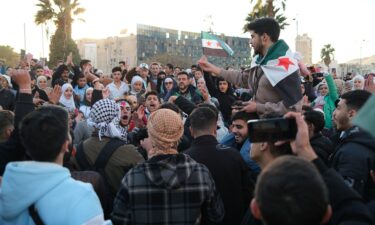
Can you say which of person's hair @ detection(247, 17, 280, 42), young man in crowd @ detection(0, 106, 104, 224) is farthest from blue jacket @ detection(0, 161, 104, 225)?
person's hair @ detection(247, 17, 280, 42)

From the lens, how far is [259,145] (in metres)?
2.71

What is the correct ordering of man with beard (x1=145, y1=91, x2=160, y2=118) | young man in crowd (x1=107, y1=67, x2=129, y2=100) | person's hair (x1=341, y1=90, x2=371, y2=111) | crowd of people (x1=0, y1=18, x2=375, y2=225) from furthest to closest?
young man in crowd (x1=107, y1=67, x2=129, y2=100) → man with beard (x1=145, y1=91, x2=160, y2=118) → person's hair (x1=341, y1=90, x2=371, y2=111) → crowd of people (x1=0, y1=18, x2=375, y2=225)

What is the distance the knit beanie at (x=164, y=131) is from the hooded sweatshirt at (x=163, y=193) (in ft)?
0.38

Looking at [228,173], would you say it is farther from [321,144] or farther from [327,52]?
[327,52]

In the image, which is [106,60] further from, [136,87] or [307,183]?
[307,183]

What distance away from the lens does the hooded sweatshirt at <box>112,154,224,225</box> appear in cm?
283

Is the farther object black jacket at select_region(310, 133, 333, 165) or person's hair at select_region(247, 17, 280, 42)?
black jacket at select_region(310, 133, 333, 165)

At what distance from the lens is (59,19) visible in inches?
1535

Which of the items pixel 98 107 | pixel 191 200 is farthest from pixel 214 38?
pixel 191 200

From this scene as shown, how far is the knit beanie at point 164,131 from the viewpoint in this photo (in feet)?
9.93

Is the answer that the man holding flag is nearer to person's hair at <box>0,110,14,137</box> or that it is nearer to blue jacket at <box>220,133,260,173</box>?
blue jacket at <box>220,133,260,173</box>

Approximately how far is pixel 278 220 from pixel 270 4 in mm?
30070

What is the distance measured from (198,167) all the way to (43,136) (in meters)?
1.13

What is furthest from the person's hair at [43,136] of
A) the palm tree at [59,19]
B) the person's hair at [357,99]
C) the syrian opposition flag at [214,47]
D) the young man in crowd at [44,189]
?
the palm tree at [59,19]
